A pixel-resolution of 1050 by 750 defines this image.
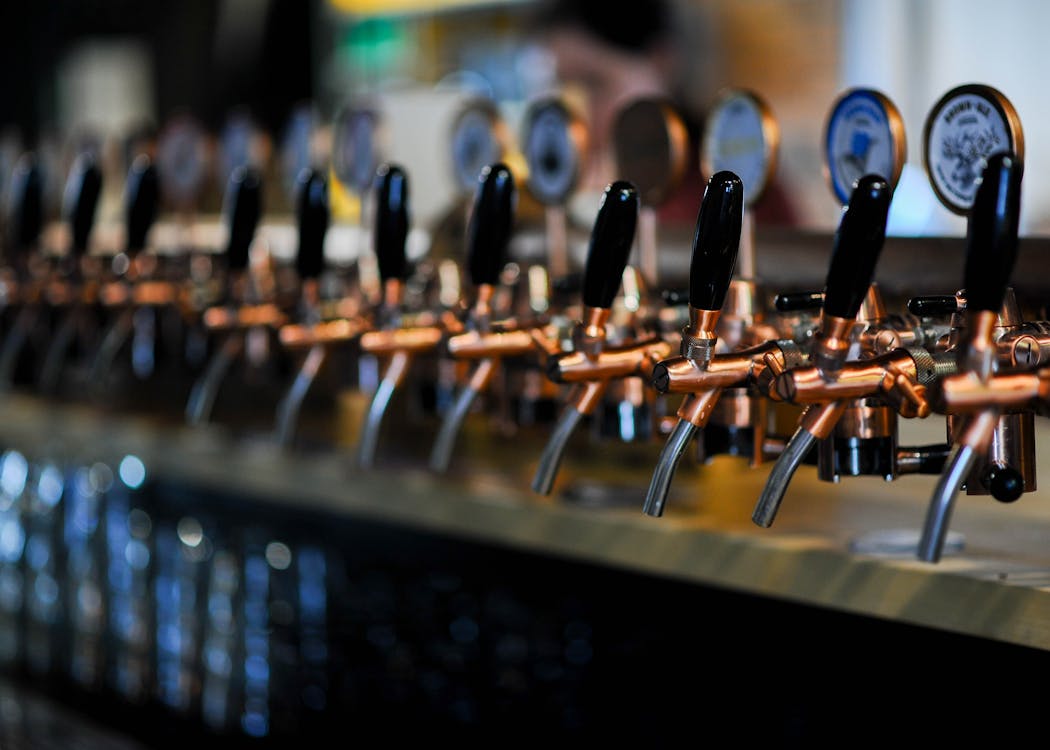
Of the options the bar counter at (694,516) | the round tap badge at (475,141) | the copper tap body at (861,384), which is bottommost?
the bar counter at (694,516)

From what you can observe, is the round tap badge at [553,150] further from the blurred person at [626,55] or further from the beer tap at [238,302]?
the blurred person at [626,55]

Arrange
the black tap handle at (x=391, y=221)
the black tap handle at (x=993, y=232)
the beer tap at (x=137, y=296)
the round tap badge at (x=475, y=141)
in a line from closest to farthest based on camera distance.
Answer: the black tap handle at (x=993, y=232)
the black tap handle at (x=391, y=221)
the round tap badge at (x=475, y=141)
the beer tap at (x=137, y=296)

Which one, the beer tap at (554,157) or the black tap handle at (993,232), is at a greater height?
the beer tap at (554,157)

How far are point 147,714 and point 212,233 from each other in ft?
3.72

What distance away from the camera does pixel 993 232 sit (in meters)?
0.97

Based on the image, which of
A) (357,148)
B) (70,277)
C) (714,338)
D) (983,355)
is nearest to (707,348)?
(714,338)

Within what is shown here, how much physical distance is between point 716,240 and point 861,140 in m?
0.31

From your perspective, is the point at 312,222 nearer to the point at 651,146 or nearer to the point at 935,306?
the point at 651,146

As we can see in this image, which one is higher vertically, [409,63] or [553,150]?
[409,63]

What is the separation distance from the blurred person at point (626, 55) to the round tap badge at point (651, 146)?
1307 mm

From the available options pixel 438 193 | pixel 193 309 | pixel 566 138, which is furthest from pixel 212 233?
pixel 566 138

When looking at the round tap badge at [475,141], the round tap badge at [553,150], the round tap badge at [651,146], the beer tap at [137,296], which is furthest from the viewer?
the beer tap at [137,296]

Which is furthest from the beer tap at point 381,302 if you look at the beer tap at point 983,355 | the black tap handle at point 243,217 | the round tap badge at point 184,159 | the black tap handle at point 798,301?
the round tap badge at point 184,159

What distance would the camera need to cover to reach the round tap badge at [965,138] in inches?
46.1
